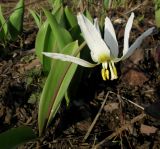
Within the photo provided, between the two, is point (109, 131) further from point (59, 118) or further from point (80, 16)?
point (80, 16)

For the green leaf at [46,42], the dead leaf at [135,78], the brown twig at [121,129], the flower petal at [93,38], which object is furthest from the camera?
the dead leaf at [135,78]

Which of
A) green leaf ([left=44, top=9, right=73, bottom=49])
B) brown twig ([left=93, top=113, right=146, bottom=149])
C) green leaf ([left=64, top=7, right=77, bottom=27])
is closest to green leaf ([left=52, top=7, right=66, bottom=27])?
green leaf ([left=64, top=7, right=77, bottom=27])

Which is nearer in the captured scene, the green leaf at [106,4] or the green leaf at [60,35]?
the green leaf at [60,35]

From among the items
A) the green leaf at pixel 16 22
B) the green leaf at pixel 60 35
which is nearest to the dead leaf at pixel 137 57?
the green leaf at pixel 60 35

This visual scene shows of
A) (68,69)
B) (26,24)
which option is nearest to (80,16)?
(68,69)

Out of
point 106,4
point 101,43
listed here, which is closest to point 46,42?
point 101,43

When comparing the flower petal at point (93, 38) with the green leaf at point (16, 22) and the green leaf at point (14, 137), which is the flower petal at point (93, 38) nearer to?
the green leaf at point (14, 137)
